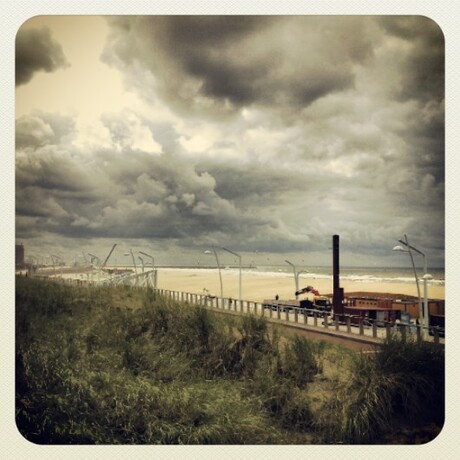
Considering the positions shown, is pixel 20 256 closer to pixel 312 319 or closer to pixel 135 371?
pixel 135 371

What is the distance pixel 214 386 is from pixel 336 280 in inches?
93.5

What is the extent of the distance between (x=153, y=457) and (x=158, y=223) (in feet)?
9.73

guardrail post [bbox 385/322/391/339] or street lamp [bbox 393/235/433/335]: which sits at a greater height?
street lamp [bbox 393/235/433/335]

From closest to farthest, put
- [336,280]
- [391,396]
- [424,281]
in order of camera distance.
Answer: [391,396], [424,281], [336,280]

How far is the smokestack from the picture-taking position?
623cm

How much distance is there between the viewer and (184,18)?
5941mm

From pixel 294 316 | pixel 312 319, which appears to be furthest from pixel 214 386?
pixel 312 319

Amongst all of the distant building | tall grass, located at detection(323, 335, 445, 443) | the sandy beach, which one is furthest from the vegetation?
the sandy beach

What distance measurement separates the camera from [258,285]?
9.56 m

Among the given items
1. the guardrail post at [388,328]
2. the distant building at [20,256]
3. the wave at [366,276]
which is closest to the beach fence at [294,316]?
the guardrail post at [388,328]

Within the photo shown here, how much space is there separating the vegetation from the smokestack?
1.03 metres

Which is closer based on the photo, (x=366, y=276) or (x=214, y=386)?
(x=214, y=386)

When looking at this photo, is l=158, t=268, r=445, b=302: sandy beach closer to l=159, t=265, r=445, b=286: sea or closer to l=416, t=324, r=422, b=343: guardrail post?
l=159, t=265, r=445, b=286: sea

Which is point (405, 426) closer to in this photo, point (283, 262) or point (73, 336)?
point (283, 262)
